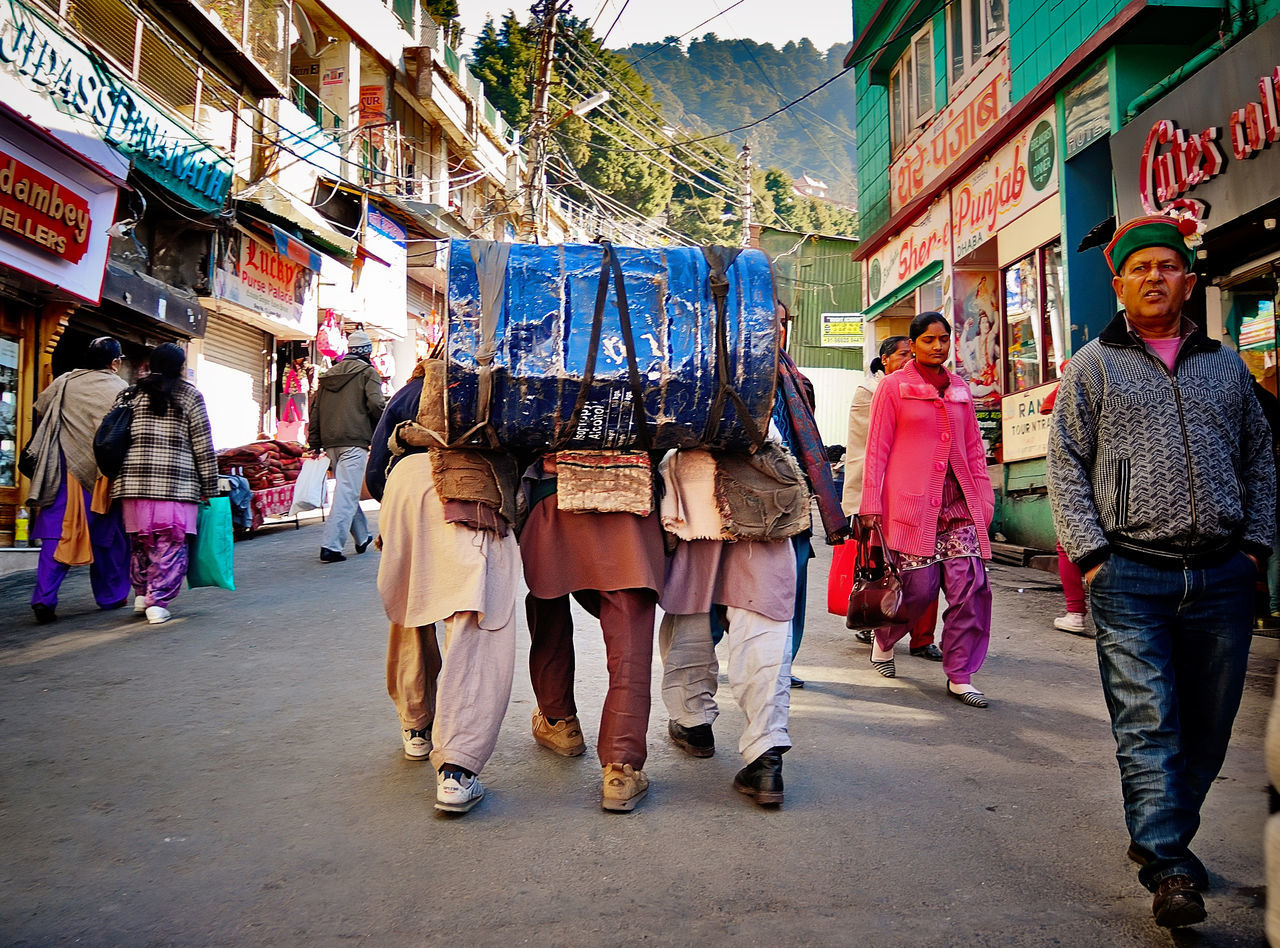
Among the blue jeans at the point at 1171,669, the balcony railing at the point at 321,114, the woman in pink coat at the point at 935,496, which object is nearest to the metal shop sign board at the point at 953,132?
the woman in pink coat at the point at 935,496

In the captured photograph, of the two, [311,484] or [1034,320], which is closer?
[1034,320]

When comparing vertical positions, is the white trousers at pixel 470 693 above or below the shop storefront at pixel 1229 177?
below

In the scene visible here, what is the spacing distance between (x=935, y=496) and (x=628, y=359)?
2247mm

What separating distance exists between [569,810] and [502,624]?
647 millimetres

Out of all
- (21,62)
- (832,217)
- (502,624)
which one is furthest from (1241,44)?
(832,217)

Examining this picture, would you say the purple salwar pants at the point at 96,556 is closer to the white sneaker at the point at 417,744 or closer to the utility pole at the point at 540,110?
the white sneaker at the point at 417,744

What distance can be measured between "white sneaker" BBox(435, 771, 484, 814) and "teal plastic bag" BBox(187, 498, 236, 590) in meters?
4.10

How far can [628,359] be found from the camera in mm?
3291

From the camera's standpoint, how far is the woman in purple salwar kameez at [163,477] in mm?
6621

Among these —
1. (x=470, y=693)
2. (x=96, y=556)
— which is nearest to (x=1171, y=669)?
(x=470, y=693)

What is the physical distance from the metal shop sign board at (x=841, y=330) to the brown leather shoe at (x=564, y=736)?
26.4 m

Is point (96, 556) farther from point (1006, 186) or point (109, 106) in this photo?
point (1006, 186)

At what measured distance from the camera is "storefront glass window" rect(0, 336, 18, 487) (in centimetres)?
1050

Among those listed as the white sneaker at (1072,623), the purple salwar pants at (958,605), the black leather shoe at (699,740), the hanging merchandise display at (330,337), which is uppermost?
the hanging merchandise display at (330,337)
